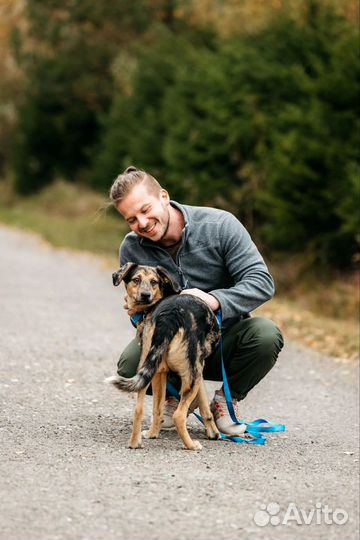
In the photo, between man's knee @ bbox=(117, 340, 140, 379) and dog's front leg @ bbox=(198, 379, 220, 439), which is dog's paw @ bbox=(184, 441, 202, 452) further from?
man's knee @ bbox=(117, 340, 140, 379)

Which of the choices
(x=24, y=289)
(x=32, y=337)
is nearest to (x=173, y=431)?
(x=32, y=337)

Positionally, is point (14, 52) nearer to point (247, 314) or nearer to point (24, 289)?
point (24, 289)

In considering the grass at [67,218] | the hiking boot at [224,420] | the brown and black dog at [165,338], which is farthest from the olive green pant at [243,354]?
the grass at [67,218]

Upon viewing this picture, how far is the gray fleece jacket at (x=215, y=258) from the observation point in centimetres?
588

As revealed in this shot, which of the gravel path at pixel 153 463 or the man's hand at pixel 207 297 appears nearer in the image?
the gravel path at pixel 153 463

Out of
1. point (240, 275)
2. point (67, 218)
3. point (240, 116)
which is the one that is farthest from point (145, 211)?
point (67, 218)

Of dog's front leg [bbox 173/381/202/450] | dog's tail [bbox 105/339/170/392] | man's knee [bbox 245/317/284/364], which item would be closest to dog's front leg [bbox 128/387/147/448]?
dog's tail [bbox 105/339/170/392]

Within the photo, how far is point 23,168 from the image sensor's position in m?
39.1

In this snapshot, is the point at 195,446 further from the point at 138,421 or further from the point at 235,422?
the point at 235,422

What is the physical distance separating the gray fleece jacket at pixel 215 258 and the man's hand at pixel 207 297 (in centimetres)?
9

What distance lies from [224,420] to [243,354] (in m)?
0.47

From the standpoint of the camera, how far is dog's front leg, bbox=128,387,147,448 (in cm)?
543

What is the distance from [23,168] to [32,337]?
30.0m

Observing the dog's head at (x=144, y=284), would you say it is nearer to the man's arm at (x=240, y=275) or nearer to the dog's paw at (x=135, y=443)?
the man's arm at (x=240, y=275)
